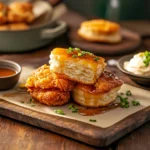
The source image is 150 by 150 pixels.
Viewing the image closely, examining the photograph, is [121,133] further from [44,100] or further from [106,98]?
[44,100]

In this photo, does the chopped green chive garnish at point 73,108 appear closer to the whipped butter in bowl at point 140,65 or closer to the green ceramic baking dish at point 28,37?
Answer: the whipped butter in bowl at point 140,65

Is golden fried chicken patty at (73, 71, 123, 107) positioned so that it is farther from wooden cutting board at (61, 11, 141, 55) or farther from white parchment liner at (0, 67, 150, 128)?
wooden cutting board at (61, 11, 141, 55)

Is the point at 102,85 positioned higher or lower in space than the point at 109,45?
higher

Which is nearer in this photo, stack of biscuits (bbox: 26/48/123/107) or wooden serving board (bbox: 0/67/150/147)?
wooden serving board (bbox: 0/67/150/147)

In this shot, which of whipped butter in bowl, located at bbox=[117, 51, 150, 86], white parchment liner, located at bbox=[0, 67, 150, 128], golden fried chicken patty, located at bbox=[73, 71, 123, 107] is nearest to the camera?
white parchment liner, located at bbox=[0, 67, 150, 128]

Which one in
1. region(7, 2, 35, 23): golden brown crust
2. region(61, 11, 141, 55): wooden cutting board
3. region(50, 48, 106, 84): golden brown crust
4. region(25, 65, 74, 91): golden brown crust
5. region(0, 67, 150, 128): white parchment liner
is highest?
region(50, 48, 106, 84): golden brown crust

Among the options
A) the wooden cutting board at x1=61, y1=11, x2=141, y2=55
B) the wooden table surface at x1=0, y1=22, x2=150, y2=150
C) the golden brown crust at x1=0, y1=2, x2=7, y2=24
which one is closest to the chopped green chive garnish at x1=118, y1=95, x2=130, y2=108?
the wooden table surface at x1=0, y1=22, x2=150, y2=150

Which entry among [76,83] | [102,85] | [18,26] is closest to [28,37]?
[18,26]

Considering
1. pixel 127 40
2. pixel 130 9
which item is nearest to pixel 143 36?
pixel 127 40

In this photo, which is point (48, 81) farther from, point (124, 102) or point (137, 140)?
point (137, 140)
